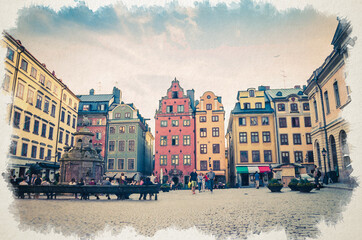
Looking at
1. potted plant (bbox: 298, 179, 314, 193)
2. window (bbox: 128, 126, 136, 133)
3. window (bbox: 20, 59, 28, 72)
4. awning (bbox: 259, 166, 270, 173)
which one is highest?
window (bbox: 128, 126, 136, 133)

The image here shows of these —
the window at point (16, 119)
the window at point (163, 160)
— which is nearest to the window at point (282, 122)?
the window at point (163, 160)

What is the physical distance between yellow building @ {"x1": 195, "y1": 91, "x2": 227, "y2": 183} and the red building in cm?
105

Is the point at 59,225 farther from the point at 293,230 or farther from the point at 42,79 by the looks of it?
the point at 42,79

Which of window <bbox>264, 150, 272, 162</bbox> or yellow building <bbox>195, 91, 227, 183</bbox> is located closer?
window <bbox>264, 150, 272, 162</bbox>

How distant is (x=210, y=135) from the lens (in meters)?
38.6

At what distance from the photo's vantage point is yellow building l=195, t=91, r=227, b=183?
37.6m

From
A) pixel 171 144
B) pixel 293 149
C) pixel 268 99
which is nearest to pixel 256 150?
pixel 293 149

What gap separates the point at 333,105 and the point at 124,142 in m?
32.1

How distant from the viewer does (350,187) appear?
596 centimetres

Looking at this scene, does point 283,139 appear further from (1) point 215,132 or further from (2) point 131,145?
(2) point 131,145

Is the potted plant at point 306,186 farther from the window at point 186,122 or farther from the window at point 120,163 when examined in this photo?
the window at point 120,163

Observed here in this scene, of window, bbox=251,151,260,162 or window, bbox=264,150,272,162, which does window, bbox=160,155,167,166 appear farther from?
window, bbox=264,150,272,162

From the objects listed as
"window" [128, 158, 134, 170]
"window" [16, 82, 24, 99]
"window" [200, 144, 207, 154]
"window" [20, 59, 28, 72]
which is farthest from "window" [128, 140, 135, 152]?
"window" [16, 82, 24, 99]

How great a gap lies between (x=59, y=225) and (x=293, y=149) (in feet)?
115
